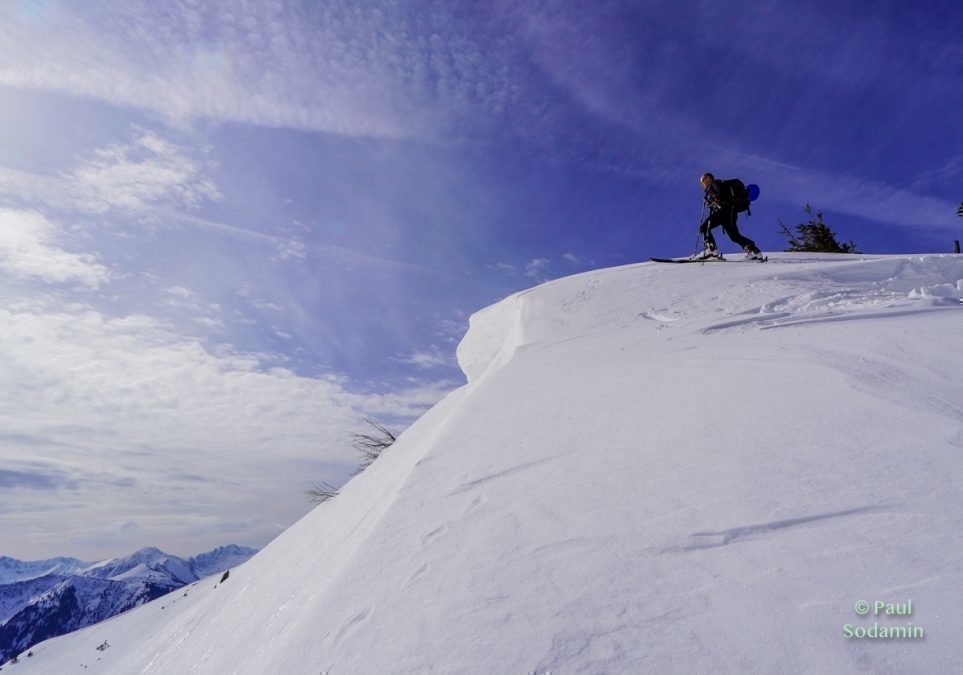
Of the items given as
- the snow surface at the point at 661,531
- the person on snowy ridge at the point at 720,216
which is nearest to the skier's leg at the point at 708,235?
the person on snowy ridge at the point at 720,216

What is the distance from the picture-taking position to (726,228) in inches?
379

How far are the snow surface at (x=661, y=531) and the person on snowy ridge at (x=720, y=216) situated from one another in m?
4.75

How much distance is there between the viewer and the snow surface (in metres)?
1.59

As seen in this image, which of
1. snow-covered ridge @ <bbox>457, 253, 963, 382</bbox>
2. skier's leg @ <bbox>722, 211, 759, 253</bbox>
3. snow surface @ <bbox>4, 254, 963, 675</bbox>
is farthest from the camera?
skier's leg @ <bbox>722, 211, 759, 253</bbox>

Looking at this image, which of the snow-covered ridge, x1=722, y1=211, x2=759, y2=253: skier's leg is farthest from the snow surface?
x1=722, y1=211, x2=759, y2=253: skier's leg

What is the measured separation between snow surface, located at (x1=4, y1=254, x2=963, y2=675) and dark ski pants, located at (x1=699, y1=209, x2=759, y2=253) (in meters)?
4.72

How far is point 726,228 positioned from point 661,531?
8998 millimetres

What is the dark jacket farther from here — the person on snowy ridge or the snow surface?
the snow surface

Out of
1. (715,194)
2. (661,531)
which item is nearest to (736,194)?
(715,194)

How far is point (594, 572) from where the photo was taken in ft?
6.41

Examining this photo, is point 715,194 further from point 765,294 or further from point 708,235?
point 765,294

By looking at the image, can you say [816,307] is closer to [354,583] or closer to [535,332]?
[535,332]

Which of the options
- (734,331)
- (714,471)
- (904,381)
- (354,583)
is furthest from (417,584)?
(734,331)

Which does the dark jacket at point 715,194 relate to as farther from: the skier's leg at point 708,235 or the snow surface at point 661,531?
the snow surface at point 661,531
